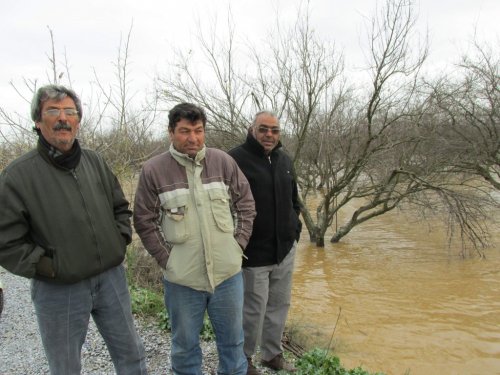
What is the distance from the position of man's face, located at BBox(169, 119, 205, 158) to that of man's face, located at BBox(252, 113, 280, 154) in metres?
0.79

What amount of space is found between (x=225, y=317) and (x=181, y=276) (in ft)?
1.35

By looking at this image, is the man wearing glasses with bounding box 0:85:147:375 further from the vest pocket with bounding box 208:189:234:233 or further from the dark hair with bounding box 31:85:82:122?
the vest pocket with bounding box 208:189:234:233

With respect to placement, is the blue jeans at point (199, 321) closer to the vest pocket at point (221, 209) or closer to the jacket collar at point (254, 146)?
the vest pocket at point (221, 209)

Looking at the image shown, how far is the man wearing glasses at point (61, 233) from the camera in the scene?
1.92 metres

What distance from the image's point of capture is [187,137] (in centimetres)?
244

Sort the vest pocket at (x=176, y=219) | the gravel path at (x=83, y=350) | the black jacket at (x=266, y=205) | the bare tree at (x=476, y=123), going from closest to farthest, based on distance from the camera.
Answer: the vest pocket at (x=176, y=219) → the black jacket at (x=266, y=205) → the gravel path at (x=83, y=350) → the bare tree at (x=476, y=123)

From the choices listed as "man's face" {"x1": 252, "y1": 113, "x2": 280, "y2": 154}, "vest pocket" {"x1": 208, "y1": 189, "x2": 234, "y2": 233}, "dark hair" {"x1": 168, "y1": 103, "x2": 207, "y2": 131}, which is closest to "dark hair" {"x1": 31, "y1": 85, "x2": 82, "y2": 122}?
"dark hair" {"x1": 168, "y1": 103, "x2": 207, "y2": 131}

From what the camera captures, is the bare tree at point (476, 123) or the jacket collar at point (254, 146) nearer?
the jacket collar at point (254, 146)

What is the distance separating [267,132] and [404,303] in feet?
19.5

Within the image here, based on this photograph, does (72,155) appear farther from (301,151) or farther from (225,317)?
(301,151)

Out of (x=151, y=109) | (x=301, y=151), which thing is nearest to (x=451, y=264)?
(x=301, y=151)

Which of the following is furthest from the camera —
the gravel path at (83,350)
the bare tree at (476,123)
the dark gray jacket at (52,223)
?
the bare tree at (476,123)

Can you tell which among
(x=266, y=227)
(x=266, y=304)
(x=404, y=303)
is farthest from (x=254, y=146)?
(x=404, y=303)

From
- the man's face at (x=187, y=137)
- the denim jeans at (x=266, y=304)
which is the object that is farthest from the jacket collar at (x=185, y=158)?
the denim jeans at (x=266, y=304)
